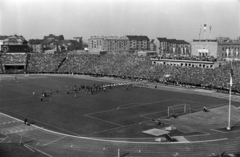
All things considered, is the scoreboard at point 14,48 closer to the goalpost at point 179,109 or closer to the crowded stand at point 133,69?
the crowded stand at point 133,69

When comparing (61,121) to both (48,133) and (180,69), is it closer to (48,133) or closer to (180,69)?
(48,133)

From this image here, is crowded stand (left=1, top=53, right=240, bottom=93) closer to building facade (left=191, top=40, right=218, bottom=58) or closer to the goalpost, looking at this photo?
the goalpost

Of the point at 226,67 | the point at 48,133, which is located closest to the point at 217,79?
the point at 226,67

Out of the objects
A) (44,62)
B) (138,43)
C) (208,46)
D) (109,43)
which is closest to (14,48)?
A: (44,62)

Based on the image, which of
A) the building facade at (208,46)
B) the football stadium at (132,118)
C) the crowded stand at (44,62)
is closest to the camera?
the football stadium at (132,118)

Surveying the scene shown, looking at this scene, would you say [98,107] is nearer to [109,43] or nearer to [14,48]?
[14,48]

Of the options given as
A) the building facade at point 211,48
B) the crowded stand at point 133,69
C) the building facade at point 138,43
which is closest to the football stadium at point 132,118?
the crowded stand at point 133,69

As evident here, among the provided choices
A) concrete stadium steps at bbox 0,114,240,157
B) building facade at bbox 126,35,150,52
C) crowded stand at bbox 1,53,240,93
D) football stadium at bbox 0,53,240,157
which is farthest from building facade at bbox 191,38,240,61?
concrete stadium steps at bbox 0,114,240,157
